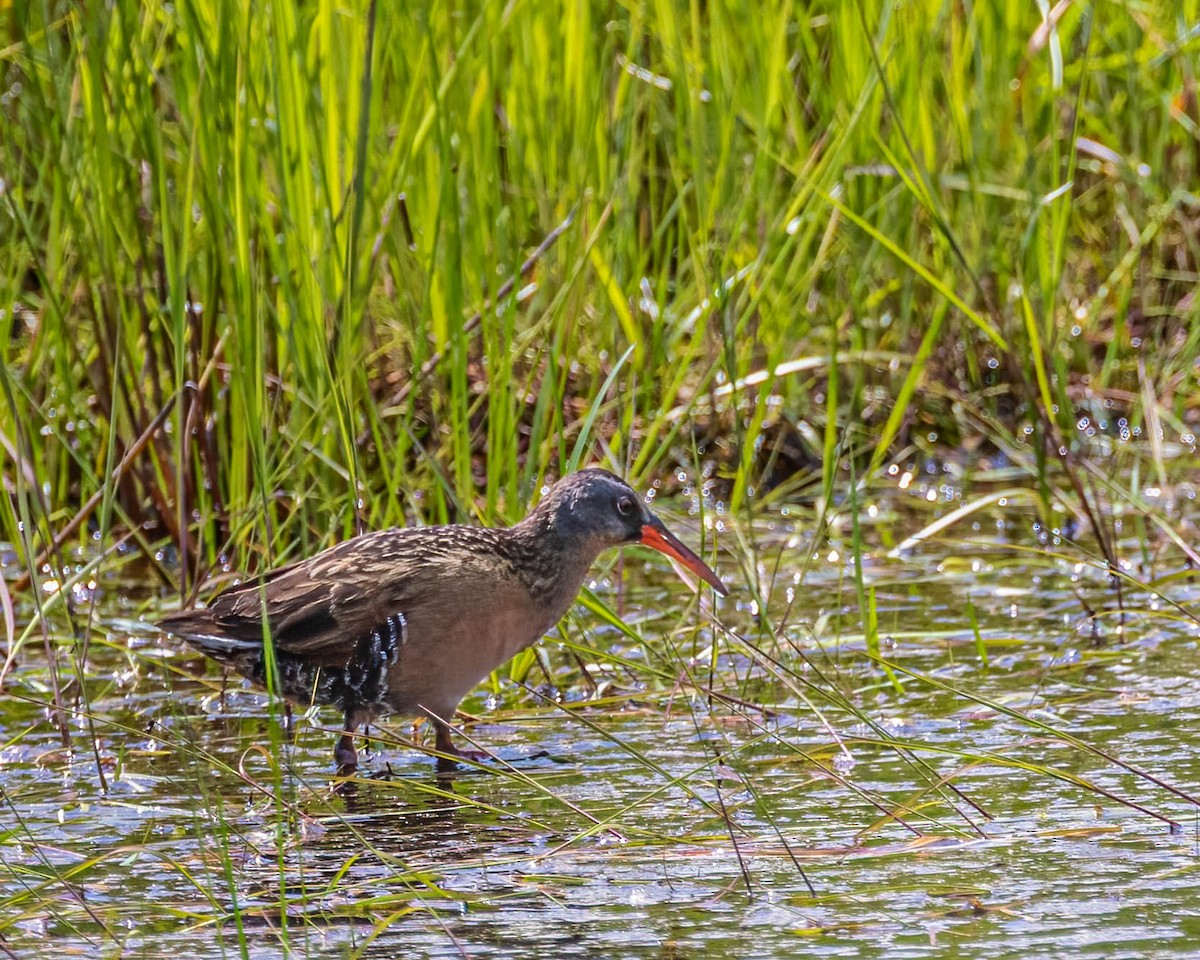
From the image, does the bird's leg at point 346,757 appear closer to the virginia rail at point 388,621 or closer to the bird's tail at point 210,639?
the virginia rail at point 388,621

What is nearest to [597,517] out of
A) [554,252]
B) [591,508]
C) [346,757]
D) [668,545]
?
[591,508]

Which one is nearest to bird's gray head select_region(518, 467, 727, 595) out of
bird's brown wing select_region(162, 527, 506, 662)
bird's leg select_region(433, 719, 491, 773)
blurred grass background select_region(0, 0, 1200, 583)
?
blurred grass background select_region(0, 0, 1200, 583)

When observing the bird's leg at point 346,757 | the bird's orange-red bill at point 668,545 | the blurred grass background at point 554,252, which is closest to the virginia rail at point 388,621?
the bird's leg at point 346,757

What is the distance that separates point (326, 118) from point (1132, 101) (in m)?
2.99

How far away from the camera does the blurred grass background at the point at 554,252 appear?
16.1 ft

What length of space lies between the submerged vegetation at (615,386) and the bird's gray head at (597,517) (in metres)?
0.13

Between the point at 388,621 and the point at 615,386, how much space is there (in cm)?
185

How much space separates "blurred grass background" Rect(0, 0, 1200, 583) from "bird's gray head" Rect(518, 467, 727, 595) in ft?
0.42

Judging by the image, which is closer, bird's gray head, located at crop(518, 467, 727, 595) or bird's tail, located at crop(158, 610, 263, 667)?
bird's tail, located at crop(158, 610, 263, 667)

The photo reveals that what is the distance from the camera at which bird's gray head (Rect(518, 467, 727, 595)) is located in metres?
4.74

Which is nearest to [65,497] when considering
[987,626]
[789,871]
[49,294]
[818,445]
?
[49,294]

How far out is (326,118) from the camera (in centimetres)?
545

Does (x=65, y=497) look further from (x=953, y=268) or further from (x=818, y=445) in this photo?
(x=953, y=268)

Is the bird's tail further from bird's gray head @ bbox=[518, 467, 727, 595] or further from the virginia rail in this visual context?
bird's gray head @ bbox=[518, 467, 727, 595]
